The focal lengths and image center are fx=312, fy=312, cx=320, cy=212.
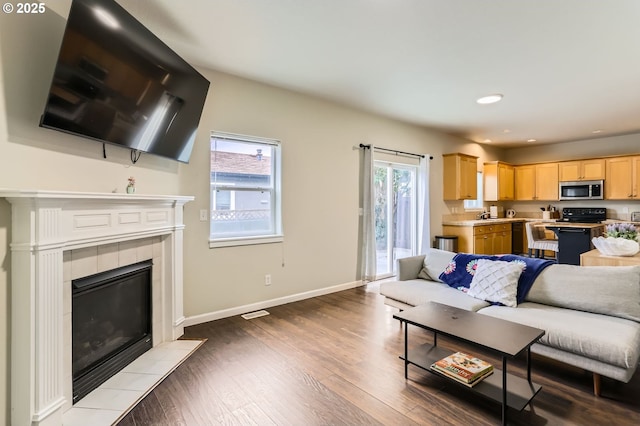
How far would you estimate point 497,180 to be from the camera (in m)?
7.33

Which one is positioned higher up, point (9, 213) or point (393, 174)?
point (393, 174)

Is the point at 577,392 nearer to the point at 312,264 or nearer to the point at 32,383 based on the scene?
the point at 312,264

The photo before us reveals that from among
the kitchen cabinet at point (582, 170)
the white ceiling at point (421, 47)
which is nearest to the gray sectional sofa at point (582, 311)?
the white ceiling at point (421, 47)

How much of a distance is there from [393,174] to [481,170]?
10.9 feet

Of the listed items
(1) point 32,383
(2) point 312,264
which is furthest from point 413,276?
(1) point 32,383

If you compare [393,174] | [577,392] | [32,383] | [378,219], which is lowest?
[577,392]

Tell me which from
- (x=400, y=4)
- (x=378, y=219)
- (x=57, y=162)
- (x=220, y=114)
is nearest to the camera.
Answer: (x=57, y=162)

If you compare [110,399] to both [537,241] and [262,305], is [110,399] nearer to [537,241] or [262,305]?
[262,305]

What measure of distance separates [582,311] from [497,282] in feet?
1.96

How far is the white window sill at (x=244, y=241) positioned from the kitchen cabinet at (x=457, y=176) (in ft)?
13.1

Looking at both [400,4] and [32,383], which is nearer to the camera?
[32,383]

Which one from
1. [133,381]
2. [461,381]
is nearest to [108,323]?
[133,381]

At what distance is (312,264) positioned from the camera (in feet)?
14.1

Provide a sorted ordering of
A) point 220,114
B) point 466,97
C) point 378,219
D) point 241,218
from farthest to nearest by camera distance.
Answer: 1. point 378,219
2. point 466,97
3. point 241,218
4. point 220,114
